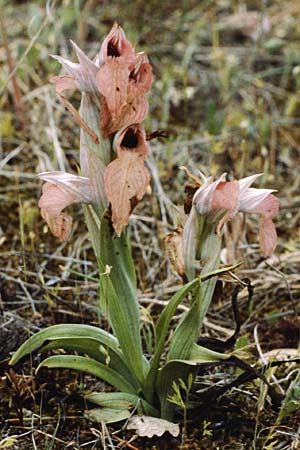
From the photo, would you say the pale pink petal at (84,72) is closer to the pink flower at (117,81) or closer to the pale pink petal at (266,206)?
the pink flower at (117,81)

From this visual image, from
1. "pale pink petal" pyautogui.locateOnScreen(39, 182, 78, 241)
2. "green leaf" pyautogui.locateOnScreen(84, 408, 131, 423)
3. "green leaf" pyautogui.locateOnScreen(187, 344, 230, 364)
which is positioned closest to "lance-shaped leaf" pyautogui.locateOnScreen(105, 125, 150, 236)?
"pale pink petal" pyautogui.locateOnScreen(39, 182, 78, 241)

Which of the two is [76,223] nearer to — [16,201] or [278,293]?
[16,201]

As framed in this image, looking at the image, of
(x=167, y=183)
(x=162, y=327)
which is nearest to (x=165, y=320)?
(x=162, y=327)

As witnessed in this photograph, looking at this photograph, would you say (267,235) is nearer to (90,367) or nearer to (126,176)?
(126,176)

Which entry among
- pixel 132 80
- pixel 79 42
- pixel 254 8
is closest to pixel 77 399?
pixel 132 80

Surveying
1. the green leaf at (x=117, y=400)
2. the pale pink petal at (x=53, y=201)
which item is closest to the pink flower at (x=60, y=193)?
the pale pink petal at (x=53, y=201)

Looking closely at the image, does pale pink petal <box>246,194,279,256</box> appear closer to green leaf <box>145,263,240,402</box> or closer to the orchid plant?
the orchid plant
